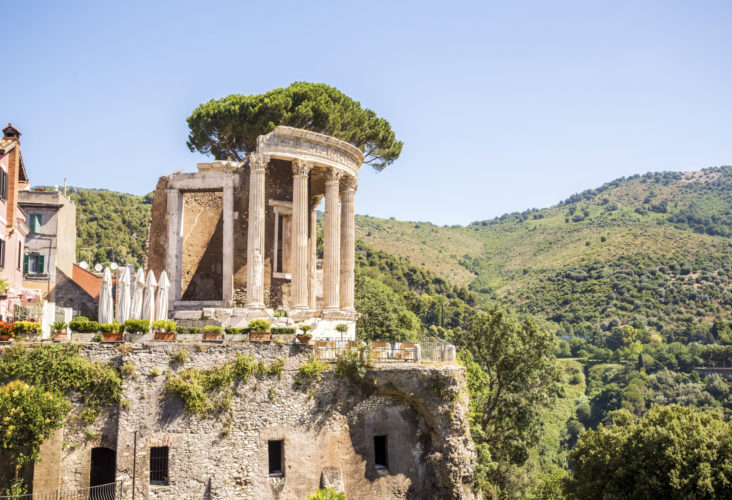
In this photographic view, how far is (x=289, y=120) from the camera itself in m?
45.8

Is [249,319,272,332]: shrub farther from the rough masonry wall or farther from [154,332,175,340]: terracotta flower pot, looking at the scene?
the rough masonry wall

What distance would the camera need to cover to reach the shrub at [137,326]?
26812 mm

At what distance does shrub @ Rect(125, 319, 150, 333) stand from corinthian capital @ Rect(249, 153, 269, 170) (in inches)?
498

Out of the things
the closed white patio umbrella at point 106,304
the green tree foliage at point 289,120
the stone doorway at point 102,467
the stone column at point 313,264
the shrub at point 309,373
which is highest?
the green tree foliage at point 289,120

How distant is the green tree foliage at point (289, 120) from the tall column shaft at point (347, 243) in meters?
7.26

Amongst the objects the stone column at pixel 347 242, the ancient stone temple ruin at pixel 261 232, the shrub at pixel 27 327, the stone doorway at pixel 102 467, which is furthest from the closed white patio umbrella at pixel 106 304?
the stone column at pixel 347 242

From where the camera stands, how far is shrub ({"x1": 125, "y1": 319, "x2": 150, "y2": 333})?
88.0 ft

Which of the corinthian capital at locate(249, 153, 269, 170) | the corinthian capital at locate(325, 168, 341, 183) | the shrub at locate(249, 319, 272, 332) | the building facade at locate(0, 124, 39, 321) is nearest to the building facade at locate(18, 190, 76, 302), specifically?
the building facade at locate(0, 124, 39, 321)

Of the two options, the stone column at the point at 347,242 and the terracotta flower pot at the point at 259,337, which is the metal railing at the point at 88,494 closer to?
the terracotta flower pot at the point at 259,337

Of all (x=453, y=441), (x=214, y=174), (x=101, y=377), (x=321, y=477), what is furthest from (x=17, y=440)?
(x=214, y=174)

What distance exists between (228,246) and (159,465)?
50.7ft

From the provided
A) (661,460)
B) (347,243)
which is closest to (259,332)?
(347,243)

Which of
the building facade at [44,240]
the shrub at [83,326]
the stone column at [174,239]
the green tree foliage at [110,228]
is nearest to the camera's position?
the shrub at [83,326]

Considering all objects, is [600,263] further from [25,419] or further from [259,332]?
[25,419]
